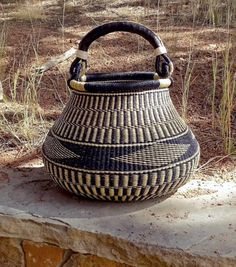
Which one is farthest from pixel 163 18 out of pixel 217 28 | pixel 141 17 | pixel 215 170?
pixel 215 170

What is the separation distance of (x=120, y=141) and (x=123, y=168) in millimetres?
96

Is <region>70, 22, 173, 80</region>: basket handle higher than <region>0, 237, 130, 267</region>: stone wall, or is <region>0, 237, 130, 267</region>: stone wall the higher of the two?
<region>70, 22, 173, 80</region>: basket handle

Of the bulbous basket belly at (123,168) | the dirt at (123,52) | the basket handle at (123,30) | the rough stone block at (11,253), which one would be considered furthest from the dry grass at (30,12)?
the bulbous basket belly at (123,168)

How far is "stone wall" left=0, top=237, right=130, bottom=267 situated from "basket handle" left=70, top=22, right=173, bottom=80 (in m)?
0.62

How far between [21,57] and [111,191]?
2442 millimetres

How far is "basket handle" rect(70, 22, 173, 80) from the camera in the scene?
6.95ft

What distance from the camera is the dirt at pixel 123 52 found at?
291cm

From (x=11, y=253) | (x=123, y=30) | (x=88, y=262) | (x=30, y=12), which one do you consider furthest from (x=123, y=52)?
(x=88, y=262)

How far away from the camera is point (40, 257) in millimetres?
2182

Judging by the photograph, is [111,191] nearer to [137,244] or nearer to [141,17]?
[137,244]

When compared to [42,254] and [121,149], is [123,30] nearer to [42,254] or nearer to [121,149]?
[121,149]

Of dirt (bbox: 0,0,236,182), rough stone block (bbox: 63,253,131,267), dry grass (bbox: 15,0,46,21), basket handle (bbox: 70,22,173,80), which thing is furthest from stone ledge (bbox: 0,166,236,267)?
dry grass (bbox: 15,0,46,21)

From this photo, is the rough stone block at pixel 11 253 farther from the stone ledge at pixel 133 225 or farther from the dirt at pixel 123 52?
the dirt at pixel 123 52

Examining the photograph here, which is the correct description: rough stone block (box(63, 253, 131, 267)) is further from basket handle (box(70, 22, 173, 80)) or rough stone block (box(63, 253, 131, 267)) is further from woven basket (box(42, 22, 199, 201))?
basket handle (box(70, 22, 173, 80))
